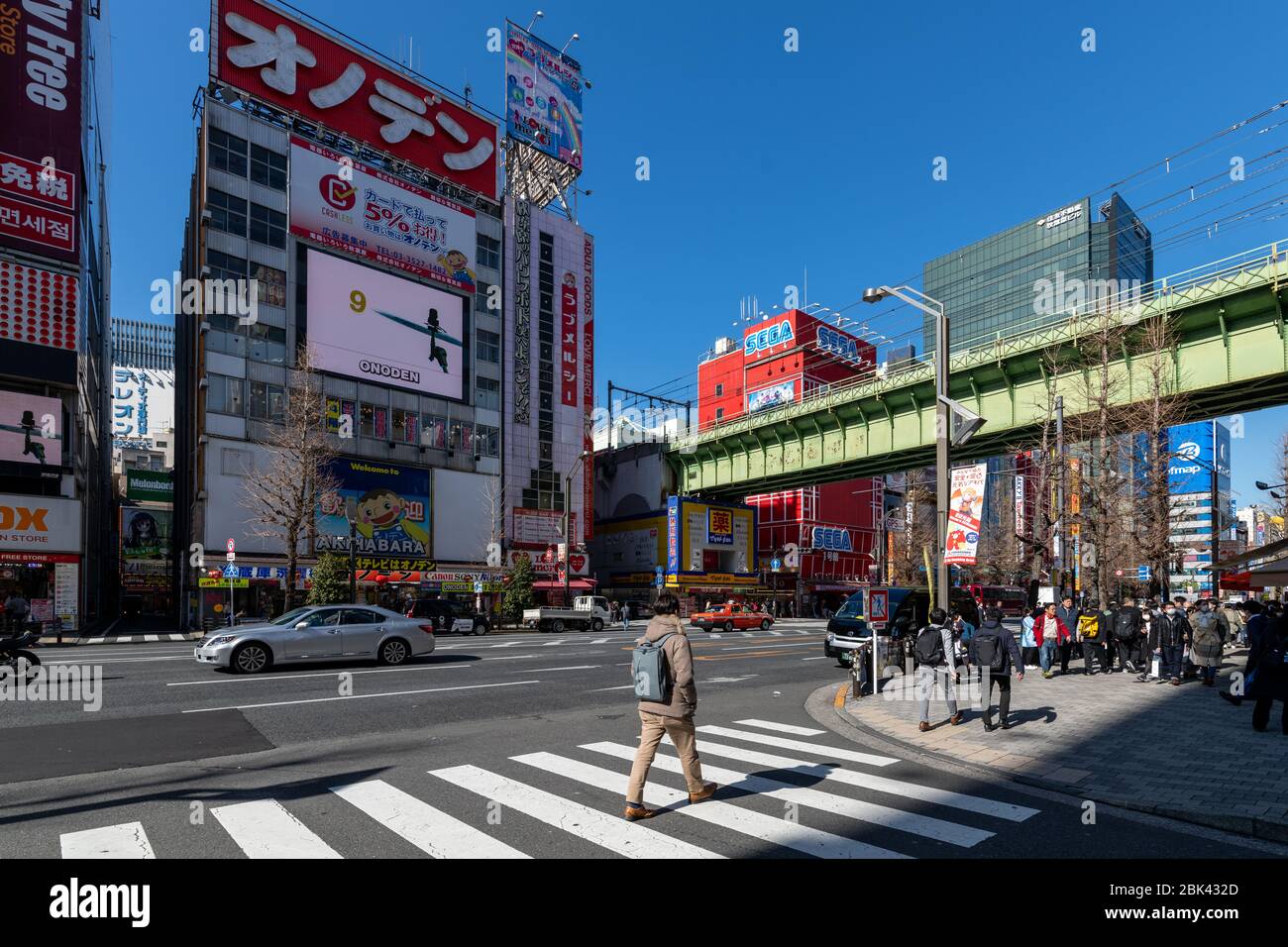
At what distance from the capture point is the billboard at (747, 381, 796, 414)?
276 feet

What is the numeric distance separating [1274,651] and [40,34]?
1845 inches

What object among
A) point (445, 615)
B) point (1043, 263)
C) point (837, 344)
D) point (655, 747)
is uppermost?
point (1043, 263)

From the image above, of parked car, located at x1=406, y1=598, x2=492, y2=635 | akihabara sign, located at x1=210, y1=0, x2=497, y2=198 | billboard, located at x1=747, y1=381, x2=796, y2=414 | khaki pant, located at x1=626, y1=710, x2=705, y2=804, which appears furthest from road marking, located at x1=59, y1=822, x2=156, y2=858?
billboard, located at x1=747, y1=381, x2=796, y2=414

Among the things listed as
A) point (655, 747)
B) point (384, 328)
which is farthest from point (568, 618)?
point (655, 747)

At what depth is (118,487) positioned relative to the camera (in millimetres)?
109688

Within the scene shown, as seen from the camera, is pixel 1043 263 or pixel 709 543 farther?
pixel 1043 263

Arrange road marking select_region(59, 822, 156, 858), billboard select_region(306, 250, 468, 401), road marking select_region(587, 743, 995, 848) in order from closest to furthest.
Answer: road marking select_region(59, 822, 156, 858) < road marking select_region(587, 743, 995, 848) < billboard select_region(306, 250, 468, 401)

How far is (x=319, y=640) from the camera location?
1661cm

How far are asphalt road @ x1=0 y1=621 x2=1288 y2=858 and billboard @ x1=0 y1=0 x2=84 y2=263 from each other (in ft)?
96.4

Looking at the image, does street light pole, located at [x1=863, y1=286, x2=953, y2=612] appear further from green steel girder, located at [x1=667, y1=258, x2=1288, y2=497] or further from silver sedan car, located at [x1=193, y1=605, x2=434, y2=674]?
green steel girder, located at [x1=667, y1=258, x2=1288, y2=497]

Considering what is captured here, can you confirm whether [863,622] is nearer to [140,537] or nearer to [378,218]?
[378,218]

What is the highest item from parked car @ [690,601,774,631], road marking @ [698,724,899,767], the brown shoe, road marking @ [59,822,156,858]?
road marking @ [59,822,156,858]

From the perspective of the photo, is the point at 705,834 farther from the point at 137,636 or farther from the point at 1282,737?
the point at 137,636

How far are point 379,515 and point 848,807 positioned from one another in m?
43.2
